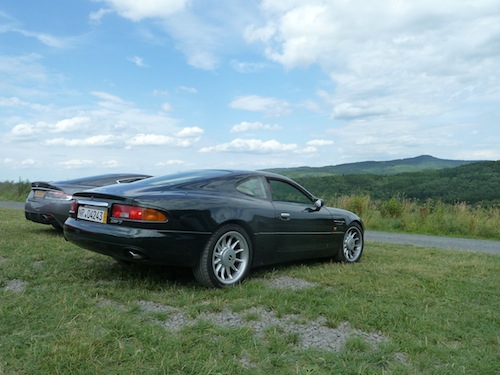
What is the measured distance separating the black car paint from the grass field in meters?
0.36

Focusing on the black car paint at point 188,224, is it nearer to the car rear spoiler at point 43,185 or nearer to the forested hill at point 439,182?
the car rear spoiler at point 43,185

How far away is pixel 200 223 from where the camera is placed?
4566mm

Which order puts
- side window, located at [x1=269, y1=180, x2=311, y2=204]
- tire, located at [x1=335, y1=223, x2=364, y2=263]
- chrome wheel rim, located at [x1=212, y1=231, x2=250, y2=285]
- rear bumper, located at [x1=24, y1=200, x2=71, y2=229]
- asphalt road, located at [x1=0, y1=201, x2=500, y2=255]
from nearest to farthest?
chrome wheel rim, located at [x1=212, y1=231, x2=250, y2=285] → side window, located at [x1=269, y1=180, x2=311, y2=204] → tire, located at [x1=335, y1=223, x2=364, y2=263] → rear bumper, located at [x1=24, y1=200, x2=71, y2=229] → asphalt road, located at [x1=0, y1=201, x2=500, y2=255]

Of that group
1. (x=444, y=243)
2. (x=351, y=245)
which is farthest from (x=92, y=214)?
(x=444, y=243)

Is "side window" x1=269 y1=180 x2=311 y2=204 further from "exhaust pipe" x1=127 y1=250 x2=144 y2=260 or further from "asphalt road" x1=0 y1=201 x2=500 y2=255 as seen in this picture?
"asphalt road" x1=0 y1=201 x2=500 y2=255

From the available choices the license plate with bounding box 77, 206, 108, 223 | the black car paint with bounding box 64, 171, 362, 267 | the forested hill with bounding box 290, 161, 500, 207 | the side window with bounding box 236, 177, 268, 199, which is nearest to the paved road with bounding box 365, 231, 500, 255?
the black car paint with bounding box 64, 171, 362, 267

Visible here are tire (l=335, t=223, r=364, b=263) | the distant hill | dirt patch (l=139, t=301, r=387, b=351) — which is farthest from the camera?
the distant hill

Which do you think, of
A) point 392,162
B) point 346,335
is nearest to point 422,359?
point 346,335

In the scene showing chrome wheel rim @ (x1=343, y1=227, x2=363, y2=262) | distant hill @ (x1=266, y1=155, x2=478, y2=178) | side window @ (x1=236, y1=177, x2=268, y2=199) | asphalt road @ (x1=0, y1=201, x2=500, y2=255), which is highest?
distant hill @ (x1=266, y1=155, x2=478, y2=178)

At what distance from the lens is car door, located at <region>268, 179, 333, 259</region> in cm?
557

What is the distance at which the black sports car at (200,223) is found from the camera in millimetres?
4410

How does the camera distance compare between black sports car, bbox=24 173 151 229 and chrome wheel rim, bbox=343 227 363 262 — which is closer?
chrome wheel rim, bbox=343 227 363 262

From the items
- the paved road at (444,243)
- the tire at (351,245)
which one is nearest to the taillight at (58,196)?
the tire at (351,245)

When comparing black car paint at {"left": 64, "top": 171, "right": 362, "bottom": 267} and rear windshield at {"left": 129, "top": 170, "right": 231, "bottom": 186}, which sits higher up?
rear windshield at {"left": 129, "top": 170, "right": 231, "bottom": 186}
